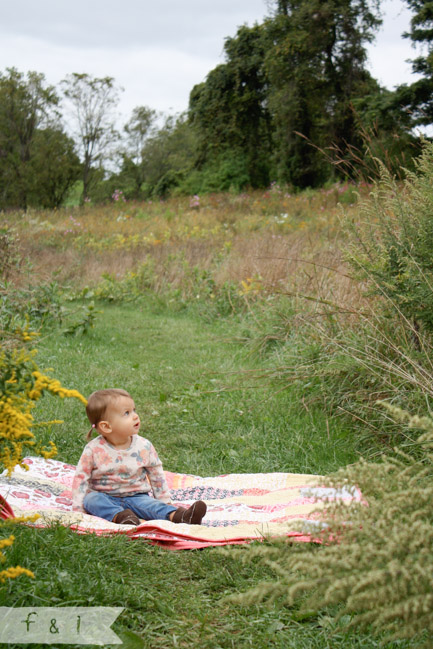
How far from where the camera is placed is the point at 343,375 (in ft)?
14.7

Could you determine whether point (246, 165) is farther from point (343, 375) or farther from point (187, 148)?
point (343, 375)

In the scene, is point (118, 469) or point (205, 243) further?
point (205, 243)

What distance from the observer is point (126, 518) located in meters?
3.07

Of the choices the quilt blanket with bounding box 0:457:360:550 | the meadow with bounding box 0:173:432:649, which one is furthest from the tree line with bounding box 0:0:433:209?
the quilt blanket with bounding box 0:457:360:550

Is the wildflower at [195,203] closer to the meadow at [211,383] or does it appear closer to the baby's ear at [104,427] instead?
the meadow at [211,383]

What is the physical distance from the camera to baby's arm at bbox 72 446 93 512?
3.23m

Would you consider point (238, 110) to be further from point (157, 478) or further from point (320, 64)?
point (157, 478)

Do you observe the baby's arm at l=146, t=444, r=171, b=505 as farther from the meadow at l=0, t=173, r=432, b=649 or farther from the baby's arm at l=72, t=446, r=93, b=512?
the meadow at l=0, t=173, r=432, b=649

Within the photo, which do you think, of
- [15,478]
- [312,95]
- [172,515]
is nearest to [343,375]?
[172,515]

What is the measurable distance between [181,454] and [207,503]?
86 cm

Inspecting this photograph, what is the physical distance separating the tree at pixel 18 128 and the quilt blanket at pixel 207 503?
80.9ft

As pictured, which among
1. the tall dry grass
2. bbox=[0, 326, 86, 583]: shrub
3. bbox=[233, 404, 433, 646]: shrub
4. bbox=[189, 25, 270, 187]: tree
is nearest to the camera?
bbox=[233, 404, 433, 646]: shrub

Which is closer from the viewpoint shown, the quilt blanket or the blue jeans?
the quilt blanket

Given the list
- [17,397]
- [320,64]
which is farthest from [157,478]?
[320,64]
